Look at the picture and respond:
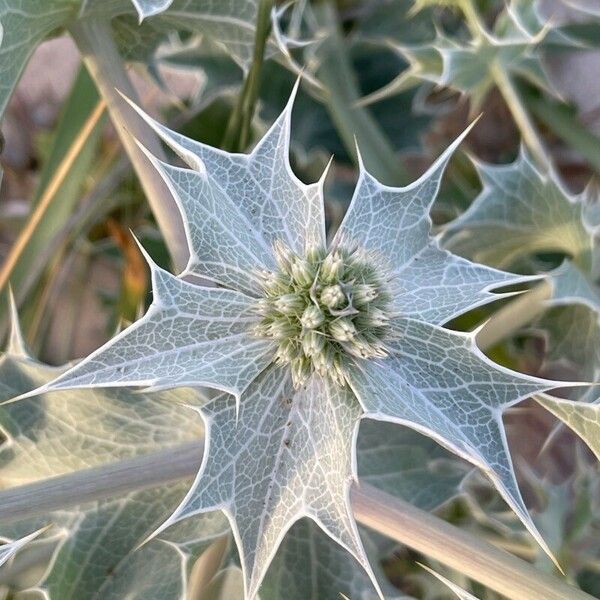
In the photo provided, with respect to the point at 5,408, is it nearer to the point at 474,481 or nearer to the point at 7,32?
the point at 7,32

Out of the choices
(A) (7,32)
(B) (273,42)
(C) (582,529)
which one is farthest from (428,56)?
(C) (582,529)

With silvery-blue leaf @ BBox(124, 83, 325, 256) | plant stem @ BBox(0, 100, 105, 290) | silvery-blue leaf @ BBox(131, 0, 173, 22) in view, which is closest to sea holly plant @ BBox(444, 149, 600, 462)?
silvery-blue leaf @ BBox(124, 83, 325, 256)

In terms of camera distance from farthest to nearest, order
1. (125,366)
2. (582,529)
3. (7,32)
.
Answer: (582,529)
(7,32)
(125,366)

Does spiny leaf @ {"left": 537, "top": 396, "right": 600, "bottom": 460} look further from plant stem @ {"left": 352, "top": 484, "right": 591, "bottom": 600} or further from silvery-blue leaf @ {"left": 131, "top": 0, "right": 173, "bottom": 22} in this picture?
silvery-blue leaf @ {"left": 131, "top": 0, "right": 173, "bottom": 22}

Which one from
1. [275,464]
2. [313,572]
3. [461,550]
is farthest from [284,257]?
[313,572]

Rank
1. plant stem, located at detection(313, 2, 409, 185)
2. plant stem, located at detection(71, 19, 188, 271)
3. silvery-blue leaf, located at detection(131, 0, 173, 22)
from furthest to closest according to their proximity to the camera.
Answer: plant stem, located at detection(313, 2, 409, 185)
plant stem, located at detection(71, 19, 188, 271)
silvery-blue leaf, located at detection(131, 0, 173, 22)

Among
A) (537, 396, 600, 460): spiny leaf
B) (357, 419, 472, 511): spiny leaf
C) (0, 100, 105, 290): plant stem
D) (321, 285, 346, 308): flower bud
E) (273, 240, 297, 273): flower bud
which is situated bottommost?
(357, 419, 472, 511): spiny leaf

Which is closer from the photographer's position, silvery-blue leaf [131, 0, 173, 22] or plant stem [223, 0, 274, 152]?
silvery-blue leaf [131, 0, 173, 22]
